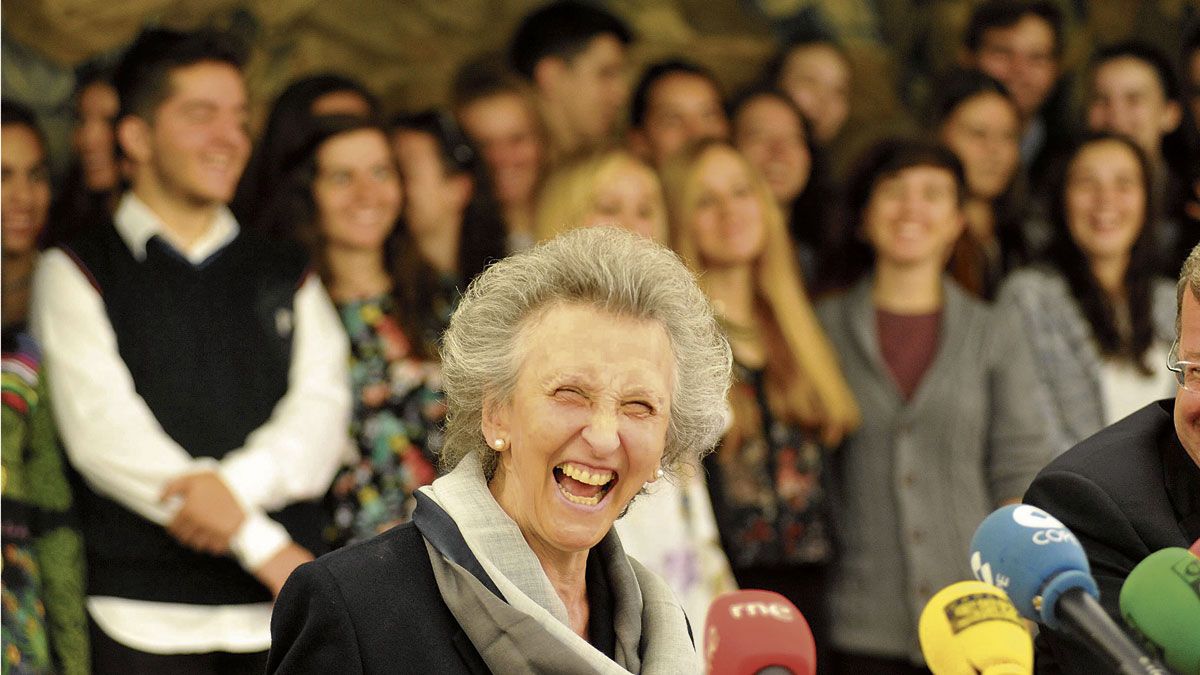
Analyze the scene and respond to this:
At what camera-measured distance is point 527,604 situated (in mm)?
2354

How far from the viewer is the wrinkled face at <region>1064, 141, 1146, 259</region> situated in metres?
5.68

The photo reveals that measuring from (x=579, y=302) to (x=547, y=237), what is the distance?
5.13 ft

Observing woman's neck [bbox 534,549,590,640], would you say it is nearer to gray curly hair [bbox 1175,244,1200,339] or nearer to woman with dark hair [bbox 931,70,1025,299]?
gray curly hair [bbox 1175,244,1200,339]

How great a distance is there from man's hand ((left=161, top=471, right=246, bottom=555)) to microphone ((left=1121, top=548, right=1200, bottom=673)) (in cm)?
282

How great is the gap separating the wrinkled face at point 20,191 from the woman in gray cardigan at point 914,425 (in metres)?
2.39

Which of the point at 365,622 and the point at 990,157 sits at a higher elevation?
the point at 990,157

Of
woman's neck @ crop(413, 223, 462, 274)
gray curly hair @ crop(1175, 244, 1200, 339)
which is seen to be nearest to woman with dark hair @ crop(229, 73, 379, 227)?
woman's neck @ crop(413, 223, 462, 274)

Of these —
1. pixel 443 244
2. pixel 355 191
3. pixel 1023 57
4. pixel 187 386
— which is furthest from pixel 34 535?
pixel 1023 57

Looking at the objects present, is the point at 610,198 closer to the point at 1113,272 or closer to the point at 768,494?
the point at 768,494

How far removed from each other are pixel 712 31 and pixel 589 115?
0.96 metres

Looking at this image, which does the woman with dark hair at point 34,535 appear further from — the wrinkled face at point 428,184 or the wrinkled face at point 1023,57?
the wrinkled face at point 1023,57

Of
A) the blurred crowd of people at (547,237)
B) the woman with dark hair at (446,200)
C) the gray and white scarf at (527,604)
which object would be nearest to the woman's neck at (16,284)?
the blurred crowd of people at (547,237)

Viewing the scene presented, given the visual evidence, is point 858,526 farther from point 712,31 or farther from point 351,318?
point 712,31

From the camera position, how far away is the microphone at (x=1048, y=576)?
75.5 inches
